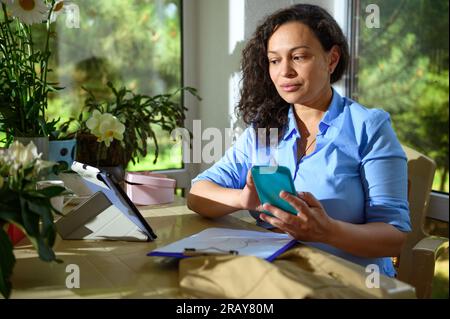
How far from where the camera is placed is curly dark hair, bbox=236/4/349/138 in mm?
1607

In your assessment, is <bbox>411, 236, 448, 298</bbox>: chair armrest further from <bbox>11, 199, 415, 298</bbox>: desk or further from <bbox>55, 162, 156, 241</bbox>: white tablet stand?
<bbox>55, 162, 156, 241</bbox>: white tablet stand

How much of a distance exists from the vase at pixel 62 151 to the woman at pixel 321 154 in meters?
0.43

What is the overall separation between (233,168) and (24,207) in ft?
2.57

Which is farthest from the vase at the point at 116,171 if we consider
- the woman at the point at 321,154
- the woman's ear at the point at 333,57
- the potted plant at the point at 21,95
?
the woman's ear at the point at 333,57

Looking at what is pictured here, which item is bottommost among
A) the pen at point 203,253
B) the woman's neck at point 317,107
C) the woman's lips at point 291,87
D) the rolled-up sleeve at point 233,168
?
the pen at point 203,253

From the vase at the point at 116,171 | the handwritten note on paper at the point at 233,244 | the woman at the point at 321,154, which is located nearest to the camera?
the handwritten note on paper at the point at 233,244

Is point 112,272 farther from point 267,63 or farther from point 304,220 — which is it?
point 267,63

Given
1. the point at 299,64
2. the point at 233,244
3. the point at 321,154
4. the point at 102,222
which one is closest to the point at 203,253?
the point at 233,244

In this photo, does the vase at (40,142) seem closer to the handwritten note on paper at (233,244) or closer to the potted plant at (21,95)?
the potted plant at (21,95)

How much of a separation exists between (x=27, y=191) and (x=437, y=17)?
1.51 m

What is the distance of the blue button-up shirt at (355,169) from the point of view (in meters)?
1.43

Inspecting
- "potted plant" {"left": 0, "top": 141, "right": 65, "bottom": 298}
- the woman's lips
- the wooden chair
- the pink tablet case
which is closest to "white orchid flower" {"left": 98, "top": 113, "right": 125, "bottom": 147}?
the pink tablet case

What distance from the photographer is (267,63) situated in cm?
180
